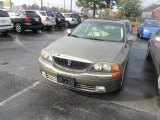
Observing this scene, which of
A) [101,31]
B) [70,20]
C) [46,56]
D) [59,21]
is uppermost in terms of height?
[70,20]

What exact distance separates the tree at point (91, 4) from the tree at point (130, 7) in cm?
316

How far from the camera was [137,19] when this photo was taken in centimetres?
3438

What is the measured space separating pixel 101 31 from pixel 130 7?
102ft

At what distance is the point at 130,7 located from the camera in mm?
34094

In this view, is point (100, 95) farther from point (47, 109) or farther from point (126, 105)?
point (47, 109)

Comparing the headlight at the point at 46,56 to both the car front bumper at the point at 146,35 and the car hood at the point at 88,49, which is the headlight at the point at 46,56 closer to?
the car hood at the point at 88,49

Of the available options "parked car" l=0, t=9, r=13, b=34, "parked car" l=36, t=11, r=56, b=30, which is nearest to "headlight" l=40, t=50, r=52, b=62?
"parked car" l=0, t=9, r=13, b=34

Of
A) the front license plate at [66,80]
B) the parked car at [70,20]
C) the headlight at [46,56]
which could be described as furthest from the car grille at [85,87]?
the parked car at [70,20]

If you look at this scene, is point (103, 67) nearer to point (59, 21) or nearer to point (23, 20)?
point (23, 20)

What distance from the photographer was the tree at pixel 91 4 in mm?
33228

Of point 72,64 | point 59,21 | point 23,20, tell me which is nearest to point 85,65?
point 72,64

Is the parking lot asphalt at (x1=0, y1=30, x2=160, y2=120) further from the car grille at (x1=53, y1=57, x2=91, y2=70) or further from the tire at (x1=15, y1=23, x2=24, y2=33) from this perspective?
the tire at (x1=15, y1=23, x2=24, y2=33)

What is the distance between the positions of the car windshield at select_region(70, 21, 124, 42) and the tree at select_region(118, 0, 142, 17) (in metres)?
29.9

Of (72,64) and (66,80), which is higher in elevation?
(72,64)
